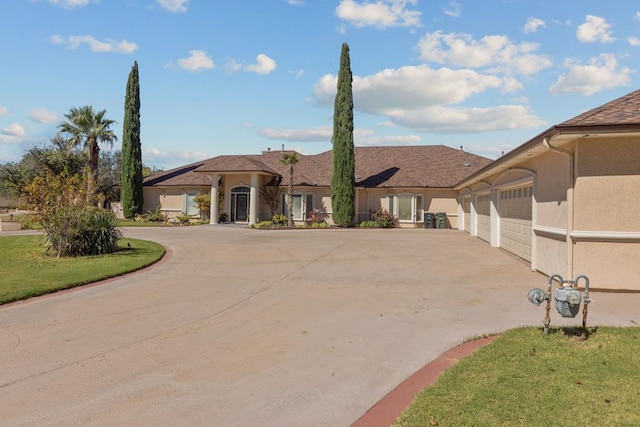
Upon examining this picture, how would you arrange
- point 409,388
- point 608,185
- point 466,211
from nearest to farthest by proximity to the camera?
point 409,388 → point 608,185 → point 466,211

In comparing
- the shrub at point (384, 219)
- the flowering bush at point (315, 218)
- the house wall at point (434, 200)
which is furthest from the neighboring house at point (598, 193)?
the flowering bush at point (315, 218)

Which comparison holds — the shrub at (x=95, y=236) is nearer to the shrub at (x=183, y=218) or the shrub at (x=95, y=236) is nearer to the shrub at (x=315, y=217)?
the shrub at (x=183, y=218)

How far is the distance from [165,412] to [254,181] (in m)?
26.0

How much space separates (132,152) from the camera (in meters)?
33.2

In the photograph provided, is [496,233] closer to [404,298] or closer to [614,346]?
[404,298]

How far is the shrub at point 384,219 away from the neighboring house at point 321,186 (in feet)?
2.02

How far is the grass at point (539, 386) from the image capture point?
11.9 ft

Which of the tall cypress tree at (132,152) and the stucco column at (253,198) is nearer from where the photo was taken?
the stucco column at (253,198)

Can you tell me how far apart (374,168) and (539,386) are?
99.9 feet

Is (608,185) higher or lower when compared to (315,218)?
higher

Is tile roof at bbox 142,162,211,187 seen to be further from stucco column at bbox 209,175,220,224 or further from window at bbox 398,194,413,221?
window at bbox 398,194,413,221

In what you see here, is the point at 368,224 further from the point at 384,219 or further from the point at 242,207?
the point at 242,207

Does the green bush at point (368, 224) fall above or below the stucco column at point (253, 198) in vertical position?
below

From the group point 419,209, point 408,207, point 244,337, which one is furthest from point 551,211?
point 419,209
